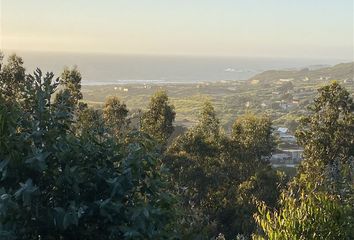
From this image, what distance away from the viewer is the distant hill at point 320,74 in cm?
9809

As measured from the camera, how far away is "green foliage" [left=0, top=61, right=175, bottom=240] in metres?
3.53

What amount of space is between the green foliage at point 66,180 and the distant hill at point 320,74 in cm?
9139

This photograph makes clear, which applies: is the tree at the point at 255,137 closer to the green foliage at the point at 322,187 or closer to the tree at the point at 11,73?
the green foliage at the point at 322,187

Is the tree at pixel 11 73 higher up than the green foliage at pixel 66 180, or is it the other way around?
the tree at pixel 11 73

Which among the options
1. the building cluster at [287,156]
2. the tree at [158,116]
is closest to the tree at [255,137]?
the tree at [158,116]

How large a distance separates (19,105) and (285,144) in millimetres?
42358

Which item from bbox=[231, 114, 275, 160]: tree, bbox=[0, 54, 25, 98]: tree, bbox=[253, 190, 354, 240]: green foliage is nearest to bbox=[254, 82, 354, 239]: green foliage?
bbox=[253, 190, 354, 240]: green foliage

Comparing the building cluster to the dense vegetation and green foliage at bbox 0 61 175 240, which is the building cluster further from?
green foliage at bbox 0 61 175 240

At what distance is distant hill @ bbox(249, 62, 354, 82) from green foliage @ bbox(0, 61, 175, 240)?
91392mm

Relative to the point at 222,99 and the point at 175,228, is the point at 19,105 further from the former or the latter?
the point at 222,99

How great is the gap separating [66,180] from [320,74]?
117 m

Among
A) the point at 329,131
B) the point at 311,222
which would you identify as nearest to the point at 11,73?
the point at 329,131

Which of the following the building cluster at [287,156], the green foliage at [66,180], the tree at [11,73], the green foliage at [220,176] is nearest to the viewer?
the green foliage at [66,180]

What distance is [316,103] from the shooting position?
1625 centimetres
